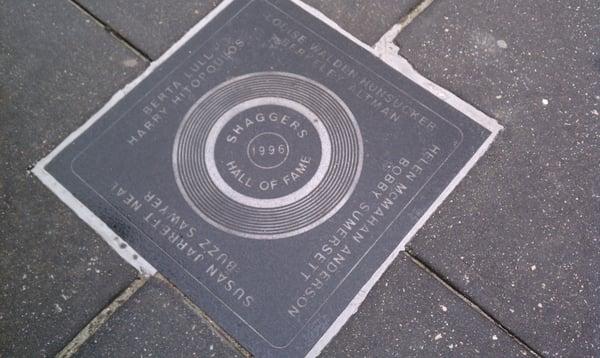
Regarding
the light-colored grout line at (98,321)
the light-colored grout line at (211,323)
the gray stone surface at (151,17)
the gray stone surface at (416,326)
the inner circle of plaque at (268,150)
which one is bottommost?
the light-colored grout line at (98,321)

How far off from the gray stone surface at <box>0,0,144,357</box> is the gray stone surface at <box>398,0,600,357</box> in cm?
108

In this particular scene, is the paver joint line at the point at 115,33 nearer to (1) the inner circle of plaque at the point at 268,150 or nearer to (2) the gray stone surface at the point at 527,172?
(1) the inner circle of plaque at the point at 268,150

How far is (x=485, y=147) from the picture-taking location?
213 centimetres

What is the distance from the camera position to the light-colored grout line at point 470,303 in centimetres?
188


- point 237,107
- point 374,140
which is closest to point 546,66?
point 374,140

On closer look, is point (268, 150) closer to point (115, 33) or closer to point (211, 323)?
point (211, 323)

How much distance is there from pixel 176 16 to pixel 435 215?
1.24 m

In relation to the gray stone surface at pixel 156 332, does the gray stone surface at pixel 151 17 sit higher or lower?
higher

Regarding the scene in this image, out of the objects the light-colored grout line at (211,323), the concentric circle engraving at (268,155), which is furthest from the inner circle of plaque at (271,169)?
the light-colored grout line at (211,323)

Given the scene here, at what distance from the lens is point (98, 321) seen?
191 centimetres

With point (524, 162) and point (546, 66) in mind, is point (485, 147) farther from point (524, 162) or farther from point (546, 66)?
point (546, 66)

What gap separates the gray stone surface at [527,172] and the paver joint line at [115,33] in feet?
3.24

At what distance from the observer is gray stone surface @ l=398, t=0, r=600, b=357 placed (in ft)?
6.34

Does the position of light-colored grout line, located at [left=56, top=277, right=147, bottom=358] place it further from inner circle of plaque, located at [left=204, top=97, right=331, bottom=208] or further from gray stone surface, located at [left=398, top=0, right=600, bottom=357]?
gray stone surface, located at [left=398, top=0, right=600, bottom=357]
